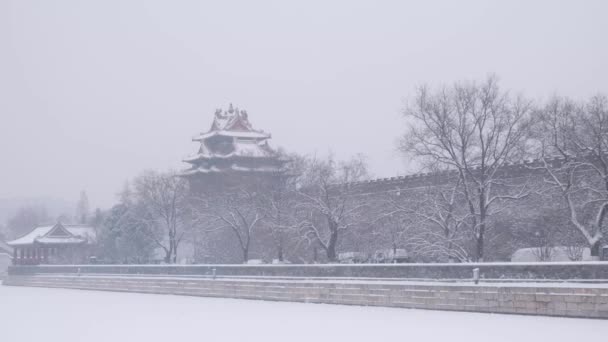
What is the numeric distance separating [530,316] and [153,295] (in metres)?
18.9

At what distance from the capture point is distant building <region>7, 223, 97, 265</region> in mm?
51469

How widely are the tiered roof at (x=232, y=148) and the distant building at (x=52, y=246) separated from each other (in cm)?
864

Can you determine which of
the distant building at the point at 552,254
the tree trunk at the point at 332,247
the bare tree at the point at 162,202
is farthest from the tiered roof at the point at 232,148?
the distant building at the point at 552,254

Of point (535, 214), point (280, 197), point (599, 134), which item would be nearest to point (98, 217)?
point (280, 197)

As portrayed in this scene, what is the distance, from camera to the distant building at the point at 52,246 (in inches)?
2026

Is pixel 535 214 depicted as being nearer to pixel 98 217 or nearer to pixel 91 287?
pixel 91 287

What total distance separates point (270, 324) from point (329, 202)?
14.2m

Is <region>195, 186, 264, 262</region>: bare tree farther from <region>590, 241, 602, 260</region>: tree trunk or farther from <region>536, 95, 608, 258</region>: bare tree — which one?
<region>590, 241, 602, 260</region>: tree trunk

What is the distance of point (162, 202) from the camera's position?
46.2 m

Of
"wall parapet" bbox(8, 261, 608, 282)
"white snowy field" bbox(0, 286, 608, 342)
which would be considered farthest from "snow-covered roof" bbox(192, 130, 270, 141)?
"white snowy field" bbox(0, 286, 608, 342)

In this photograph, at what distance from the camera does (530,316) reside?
59.8 feet

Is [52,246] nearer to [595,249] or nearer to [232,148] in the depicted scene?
[232,148]

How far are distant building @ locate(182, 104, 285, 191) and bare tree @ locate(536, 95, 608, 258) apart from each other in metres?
23.6

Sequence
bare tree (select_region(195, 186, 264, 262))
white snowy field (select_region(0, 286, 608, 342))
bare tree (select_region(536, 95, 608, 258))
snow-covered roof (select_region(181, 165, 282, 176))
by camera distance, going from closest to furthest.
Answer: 1. white snowy field (select_region(0, 286, 608, 342))
2. bare tree (select_region(536, 95, 608, 258))
3. bare tree (select_region(195, 186, 264, 262))
4. snow-covered roof (select_region(181, 165, 282, 176))
